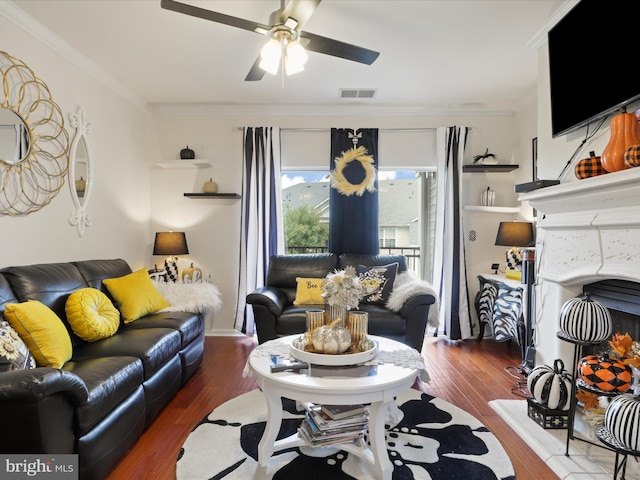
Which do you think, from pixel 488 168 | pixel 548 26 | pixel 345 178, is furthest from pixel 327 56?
pixel 488 168

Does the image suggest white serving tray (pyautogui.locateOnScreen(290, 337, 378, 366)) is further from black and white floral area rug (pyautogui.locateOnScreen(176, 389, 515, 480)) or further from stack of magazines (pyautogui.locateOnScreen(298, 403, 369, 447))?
Answer: black and white floral area rug (pyautogui.locateOnScreen(176, 389, 515, 480))

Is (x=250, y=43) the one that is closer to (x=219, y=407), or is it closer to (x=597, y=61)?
(x=597, y=61)

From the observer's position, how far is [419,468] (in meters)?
1.88

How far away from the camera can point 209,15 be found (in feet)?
6.28

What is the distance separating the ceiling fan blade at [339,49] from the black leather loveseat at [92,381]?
2.14m

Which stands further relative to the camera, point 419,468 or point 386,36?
point 386,36

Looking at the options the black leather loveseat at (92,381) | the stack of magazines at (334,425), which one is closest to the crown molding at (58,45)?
the black leather loveseat at (92,381)

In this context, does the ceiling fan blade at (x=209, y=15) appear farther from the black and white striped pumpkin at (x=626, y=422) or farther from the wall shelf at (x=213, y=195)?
the black and white striped pumpkin at (x=626, y=422)

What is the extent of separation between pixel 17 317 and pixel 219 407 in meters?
1.33

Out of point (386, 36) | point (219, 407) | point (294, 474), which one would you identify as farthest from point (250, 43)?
point (294, 474)

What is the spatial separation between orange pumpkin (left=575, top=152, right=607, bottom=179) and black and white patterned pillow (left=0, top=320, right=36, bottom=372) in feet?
10.3

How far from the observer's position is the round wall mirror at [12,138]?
243 centimetres

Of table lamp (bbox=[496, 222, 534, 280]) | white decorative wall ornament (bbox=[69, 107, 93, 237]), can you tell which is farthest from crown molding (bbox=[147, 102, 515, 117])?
table lamp (bbox=[496, 222, 534, 280])

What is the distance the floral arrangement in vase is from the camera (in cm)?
199
